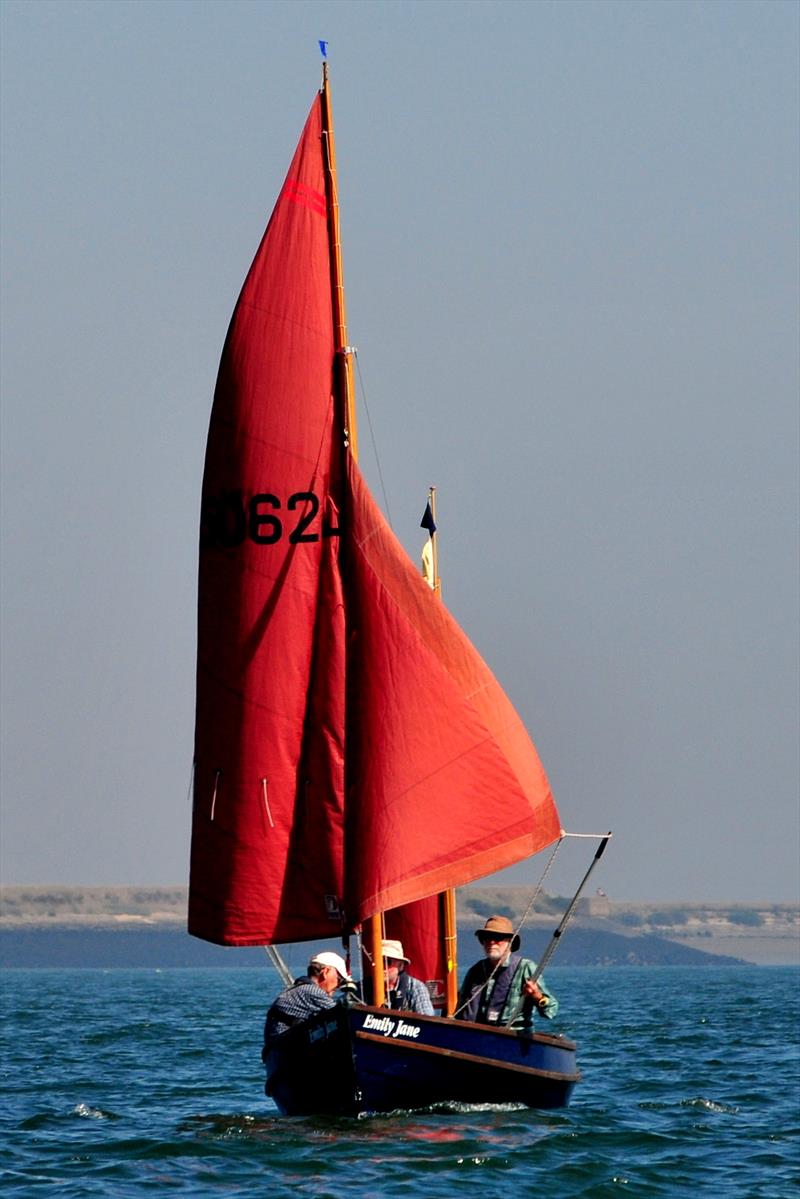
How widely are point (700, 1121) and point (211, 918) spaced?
6916 millimetres

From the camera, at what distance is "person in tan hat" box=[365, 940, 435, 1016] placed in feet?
85.1

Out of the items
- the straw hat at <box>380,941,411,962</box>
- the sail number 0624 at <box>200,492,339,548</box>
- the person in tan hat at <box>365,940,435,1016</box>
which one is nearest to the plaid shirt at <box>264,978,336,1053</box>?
the person in tan hat at <box>365,940,435,1016</box>

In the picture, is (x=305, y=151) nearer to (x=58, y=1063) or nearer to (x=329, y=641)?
(x=329, y=641)

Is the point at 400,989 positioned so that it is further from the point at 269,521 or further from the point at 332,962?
the point at 269,521

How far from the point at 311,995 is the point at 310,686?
14.4 ft

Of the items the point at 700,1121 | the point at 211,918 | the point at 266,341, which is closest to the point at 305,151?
the point at 266,341

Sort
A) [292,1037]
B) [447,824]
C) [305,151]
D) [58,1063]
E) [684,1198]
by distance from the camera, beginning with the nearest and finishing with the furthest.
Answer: [684,1198], [292,1037], [447,824], [305,151], [58,1063]

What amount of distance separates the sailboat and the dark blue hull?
1.40m

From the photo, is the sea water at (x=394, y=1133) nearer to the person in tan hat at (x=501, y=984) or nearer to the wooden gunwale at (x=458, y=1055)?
the wooden gunwale at (x=458, y=1055)

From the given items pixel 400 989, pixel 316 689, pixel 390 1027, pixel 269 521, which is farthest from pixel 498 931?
pixel 269 521

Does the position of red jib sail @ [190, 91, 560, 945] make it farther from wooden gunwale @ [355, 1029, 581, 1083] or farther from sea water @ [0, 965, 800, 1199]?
sea water @ [0, 965, 800, 1199]

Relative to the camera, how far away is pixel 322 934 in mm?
26672

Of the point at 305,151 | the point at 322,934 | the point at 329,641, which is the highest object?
the point at 305,151

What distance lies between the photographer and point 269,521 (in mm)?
27266
